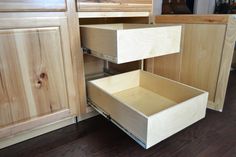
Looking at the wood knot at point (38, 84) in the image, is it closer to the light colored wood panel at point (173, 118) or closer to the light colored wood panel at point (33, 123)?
the light colored wood panel at point (33, 123)

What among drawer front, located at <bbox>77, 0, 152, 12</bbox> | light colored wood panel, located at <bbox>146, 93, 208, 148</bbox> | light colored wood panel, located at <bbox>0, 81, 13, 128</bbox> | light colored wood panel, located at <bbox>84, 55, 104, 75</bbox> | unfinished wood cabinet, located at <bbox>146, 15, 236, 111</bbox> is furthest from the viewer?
light colored wood panel, located at <bbox>84, 55, 104, 75</bbox>

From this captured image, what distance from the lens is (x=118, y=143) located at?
87 centimetres

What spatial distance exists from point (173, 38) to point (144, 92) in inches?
14.7

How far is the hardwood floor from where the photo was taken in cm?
80

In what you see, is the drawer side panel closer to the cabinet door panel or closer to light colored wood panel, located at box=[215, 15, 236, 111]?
the cabinet door panel

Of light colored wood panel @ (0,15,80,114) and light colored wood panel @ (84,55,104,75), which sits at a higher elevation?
light colored wood panel @ (0,15,80,114)

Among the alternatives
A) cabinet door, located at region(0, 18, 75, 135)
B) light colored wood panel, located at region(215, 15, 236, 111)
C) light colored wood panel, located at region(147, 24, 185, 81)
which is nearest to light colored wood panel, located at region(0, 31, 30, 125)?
cabinet door, located at region(0, 18, 75, 135)

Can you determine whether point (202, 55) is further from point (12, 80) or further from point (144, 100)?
point (12, 80)

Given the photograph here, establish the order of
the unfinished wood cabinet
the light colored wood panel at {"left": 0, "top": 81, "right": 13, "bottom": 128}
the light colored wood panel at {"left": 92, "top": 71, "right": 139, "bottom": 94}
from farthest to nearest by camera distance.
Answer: the light colored wood panel at {"left": 92, "top": 71, "right": 139, "bottom": 94} → the unfinished wood cabinet → the light colored wood panel at {"left": 0, "top": 81, "right": 13, "bottom": 128}

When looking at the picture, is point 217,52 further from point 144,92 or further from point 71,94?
point 71,94

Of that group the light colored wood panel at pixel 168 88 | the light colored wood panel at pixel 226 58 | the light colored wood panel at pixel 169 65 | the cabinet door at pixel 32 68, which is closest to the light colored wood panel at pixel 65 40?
the cabinet door at pixel 32 68

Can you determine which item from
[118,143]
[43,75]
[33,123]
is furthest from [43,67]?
[118,143]

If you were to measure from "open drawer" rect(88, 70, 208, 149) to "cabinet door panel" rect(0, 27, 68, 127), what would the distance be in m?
0.20

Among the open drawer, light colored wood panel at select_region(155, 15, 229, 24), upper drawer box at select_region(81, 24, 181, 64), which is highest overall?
light colored wood panel at select_region(155, 15, 229, 24)
